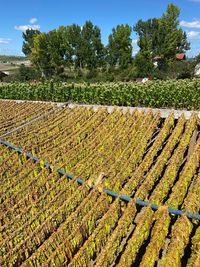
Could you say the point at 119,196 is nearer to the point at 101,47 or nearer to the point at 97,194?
the point at 97,194

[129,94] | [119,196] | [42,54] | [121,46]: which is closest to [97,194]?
[119,196]

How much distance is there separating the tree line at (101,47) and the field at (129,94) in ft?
85.1

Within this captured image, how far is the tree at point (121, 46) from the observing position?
52.0 metres

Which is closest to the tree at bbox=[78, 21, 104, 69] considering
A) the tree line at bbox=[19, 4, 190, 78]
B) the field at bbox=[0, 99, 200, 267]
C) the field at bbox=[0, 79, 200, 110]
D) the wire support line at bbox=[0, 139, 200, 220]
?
the tree line at bbox=[19, 4, 190, 78]

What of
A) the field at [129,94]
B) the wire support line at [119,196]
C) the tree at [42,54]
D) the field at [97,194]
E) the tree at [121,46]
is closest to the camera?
the field at [97,194]

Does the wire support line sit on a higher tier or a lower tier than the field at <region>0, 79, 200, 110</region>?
higher

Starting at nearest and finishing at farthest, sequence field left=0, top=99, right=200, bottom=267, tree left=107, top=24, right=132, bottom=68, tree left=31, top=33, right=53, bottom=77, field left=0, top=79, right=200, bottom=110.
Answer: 1. field left=0, top=99, right=200, bottom=267
2. field left=0, top=79, right=200, bottom=110
3. tree left=107, top=24, right=132, bottom=68
4. tree left=31, top=33, right=53, bottom=77

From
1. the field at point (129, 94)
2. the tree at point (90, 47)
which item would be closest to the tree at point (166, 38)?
the tree at point (90, 47)

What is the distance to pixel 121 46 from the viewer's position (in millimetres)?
52906

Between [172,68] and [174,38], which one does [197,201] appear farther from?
[174,38]

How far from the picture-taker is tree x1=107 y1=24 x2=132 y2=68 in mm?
52031

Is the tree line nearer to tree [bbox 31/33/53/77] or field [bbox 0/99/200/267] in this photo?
tree [bbox 31/33/53/77]

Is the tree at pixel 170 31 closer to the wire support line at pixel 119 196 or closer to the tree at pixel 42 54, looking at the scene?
the tree at pixel 42 54

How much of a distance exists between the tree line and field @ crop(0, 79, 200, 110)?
85.1ft
